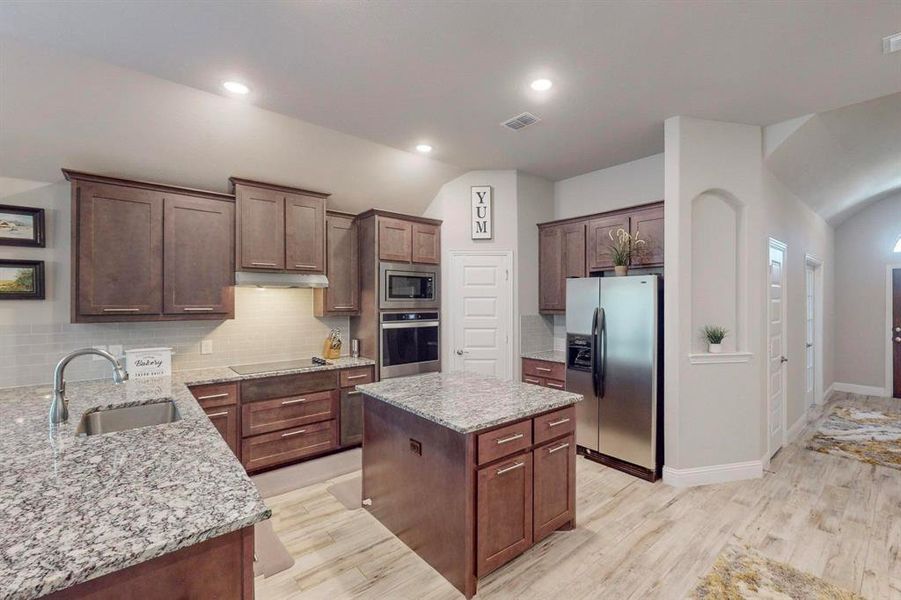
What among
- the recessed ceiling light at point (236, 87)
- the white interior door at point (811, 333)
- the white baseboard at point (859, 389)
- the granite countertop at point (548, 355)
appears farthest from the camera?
the white baseboard at point (859, 389)

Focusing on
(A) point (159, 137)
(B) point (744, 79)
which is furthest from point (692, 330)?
(A) point (159, 137)

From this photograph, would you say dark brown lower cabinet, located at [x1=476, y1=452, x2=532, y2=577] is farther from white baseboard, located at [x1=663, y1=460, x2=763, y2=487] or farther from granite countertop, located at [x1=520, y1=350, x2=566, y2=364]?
granite countertop, located at [x1=520, y1=350, x2=566, y2=364]

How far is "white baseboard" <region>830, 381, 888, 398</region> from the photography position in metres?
6.24

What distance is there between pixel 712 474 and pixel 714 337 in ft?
3.70

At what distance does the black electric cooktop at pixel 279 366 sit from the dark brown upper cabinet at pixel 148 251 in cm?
51

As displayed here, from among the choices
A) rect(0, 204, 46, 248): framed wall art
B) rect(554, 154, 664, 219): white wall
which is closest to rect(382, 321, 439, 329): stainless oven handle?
rect(554, 154, 664, 219): white wall

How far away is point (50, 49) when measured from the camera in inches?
93.4

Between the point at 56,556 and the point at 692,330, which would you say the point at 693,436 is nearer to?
the point at 692,330

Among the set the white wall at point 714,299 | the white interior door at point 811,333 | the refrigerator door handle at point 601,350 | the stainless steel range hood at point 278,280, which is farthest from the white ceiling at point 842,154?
the stainless steel range hood at point 278,280

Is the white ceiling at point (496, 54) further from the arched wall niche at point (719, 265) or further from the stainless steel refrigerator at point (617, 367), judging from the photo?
the stainless steel refrigerator at point (617, 367)

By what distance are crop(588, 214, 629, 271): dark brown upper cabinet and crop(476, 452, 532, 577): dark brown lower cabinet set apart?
258cm

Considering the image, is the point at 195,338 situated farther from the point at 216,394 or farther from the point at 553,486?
the point at 553,486

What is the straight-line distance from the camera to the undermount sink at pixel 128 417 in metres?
2.30

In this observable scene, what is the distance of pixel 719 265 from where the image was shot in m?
3.53
